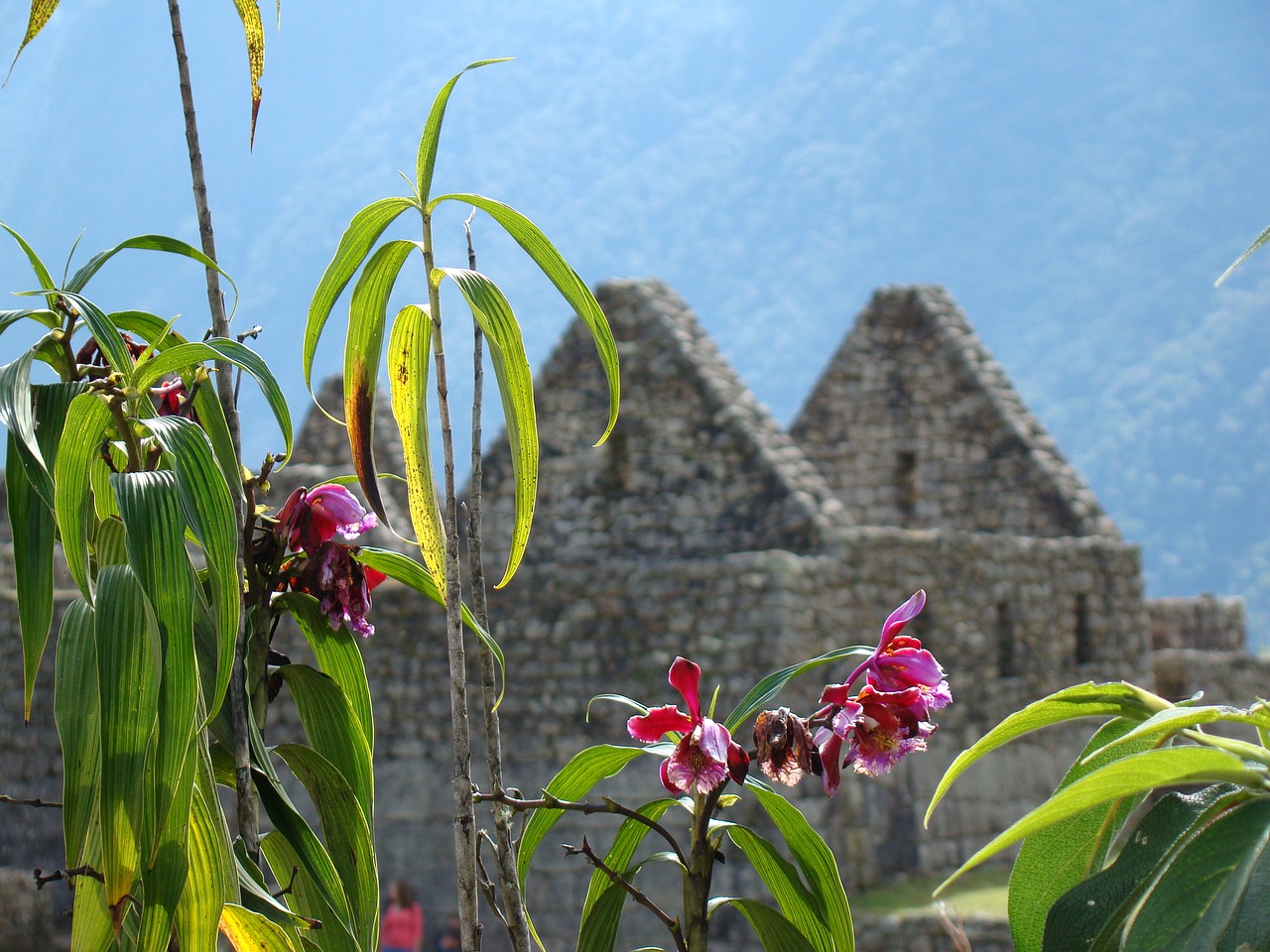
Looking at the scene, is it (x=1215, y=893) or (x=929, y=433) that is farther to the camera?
(x=929, y=433)

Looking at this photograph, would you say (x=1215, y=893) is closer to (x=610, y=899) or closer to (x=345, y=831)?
(x=610, y=899)

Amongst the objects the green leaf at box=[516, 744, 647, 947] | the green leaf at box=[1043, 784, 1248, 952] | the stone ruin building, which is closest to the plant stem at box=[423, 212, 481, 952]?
the green leaf at box=[516, 744, 647, 947]

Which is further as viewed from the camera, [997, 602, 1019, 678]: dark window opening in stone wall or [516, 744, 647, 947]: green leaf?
[997, 602, 1019, 678]: dark window opening in stone wall

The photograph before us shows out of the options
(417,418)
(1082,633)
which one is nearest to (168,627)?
(417,418)

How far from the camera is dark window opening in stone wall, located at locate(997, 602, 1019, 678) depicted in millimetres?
9289

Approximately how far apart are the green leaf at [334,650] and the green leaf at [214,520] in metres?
0.33

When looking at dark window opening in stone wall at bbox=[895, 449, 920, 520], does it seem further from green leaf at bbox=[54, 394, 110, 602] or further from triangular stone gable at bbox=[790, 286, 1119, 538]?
green leaf at bbox=[54, 394, 110, 602]

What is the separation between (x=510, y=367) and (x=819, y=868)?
74cm

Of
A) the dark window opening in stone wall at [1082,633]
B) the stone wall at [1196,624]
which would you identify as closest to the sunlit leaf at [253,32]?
the dark window opening in stone wall at [1082,633]

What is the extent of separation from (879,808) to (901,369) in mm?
4230

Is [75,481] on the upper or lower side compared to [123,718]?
upper

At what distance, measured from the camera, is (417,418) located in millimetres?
1676

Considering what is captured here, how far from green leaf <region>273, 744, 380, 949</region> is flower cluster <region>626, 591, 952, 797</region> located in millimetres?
417

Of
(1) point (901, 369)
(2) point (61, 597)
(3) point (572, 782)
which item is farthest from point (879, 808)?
(3) point (572, 782)
